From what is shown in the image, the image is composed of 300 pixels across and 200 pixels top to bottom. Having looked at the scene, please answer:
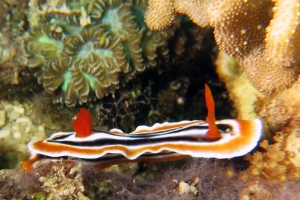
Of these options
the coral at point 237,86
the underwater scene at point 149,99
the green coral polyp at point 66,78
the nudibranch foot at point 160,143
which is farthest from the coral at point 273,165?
the green coral polyp at point 66,78

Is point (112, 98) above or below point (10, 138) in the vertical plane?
above

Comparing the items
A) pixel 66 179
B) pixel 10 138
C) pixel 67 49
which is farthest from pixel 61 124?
pixel 66 179

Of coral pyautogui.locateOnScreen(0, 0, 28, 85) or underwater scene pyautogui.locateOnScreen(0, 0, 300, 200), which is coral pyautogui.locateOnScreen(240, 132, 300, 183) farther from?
coral pyautogui.locateOnScreen(0, 0, 28, 85)

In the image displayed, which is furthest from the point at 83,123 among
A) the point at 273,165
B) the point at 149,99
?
the point at 273,165

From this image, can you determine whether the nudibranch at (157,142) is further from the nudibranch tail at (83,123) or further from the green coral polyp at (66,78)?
the green coral polyp at (66,78)

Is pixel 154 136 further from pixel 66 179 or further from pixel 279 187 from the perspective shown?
pixel 279 187

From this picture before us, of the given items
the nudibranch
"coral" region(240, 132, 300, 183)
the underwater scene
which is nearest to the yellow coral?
the underwater scene

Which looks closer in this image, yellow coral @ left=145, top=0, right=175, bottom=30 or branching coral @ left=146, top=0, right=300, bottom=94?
branching coral @ left=146, top=0, right=300, bottom=94
